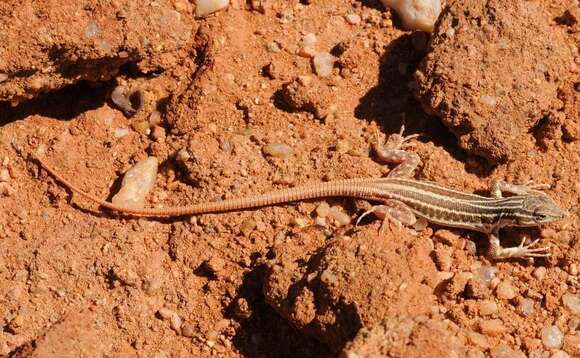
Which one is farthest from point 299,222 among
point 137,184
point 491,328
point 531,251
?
point 531,251

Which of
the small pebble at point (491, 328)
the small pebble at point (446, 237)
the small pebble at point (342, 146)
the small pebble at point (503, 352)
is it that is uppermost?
the small pebble at point (342, 146)

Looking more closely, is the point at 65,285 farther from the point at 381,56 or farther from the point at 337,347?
the point at 381,56

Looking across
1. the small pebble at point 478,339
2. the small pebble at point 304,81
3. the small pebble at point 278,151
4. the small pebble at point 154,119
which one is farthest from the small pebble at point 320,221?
the small pebble at point 154,119

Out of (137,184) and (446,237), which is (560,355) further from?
(137,184)

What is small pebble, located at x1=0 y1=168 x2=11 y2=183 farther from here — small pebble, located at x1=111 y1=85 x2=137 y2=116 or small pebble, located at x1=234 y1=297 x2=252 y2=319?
small pebble, located at x1=234 y1=297 x2=252 y2=319

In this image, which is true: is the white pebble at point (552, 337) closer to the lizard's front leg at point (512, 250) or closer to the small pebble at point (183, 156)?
the lizard's front leg at point (512, 250)

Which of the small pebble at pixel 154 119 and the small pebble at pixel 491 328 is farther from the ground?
the small pebble at pixel 154 119

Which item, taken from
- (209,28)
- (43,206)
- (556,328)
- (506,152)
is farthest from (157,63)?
(556,328)

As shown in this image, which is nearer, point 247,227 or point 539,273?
point 539,273
